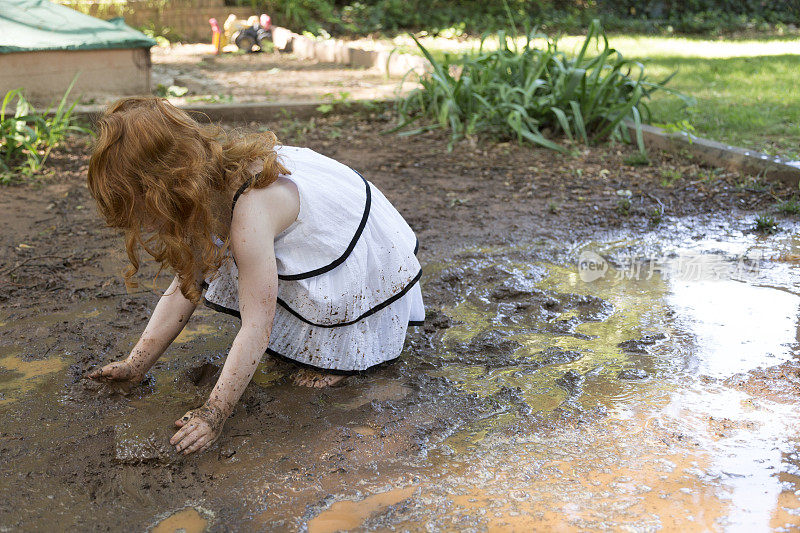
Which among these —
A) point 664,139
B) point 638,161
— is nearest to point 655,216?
point 638,161

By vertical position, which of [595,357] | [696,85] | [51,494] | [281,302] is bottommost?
[51,494]

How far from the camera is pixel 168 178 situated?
1679 millimetres

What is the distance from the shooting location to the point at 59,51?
5551 millimetres

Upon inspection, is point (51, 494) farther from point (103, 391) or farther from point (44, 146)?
point (44, 146)

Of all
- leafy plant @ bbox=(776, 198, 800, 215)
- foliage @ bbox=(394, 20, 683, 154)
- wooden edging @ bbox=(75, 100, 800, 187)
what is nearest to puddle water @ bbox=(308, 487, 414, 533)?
wooden edging @ bbox=(75, 100, 800, 187)

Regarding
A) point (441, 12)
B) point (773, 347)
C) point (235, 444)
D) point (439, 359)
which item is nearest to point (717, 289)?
point (773, 347)

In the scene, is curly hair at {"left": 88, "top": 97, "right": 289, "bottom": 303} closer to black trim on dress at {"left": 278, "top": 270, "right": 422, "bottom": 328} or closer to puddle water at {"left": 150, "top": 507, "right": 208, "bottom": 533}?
black trim on dress at {"left": 278, "top": 270, "right": 422, "bottom": 328}

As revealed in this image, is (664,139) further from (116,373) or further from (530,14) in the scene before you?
(530,14)

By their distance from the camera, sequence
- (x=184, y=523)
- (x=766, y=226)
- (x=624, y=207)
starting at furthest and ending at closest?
(x=624, y=207)
(x=766, y=226)
(x=184, y=523)

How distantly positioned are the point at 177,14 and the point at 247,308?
10.2 m

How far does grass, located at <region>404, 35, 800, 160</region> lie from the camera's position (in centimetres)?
450

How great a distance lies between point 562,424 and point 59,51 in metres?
5.08

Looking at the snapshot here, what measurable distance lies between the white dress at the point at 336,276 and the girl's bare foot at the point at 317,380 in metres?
0.04

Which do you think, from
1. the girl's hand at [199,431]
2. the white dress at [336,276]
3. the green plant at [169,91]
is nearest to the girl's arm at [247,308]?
the girl's hand at [199,431]
